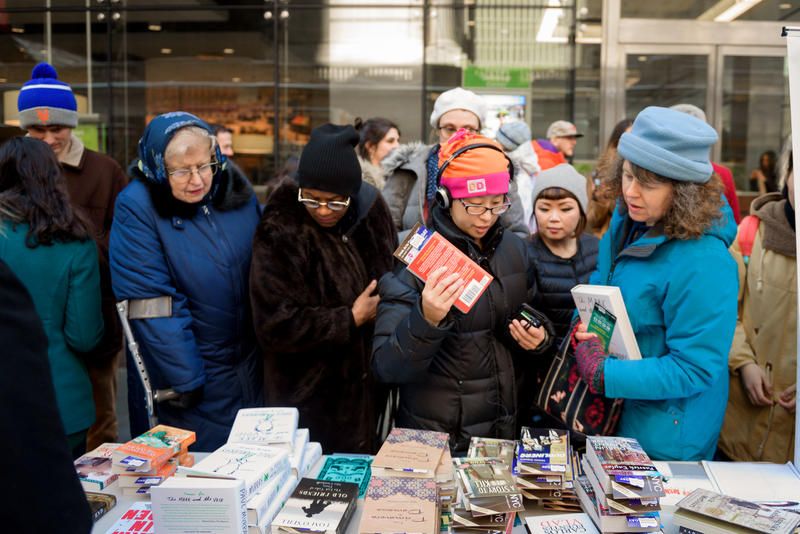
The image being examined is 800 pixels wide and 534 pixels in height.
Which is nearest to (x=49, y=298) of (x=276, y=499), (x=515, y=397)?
(x=276, y=499)

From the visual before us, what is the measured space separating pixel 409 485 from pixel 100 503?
95cm

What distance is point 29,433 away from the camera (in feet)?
3.49

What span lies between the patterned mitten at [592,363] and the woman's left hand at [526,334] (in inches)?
5.5

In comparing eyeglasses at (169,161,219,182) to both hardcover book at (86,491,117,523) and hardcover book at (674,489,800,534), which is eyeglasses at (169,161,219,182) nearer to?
hardcover book at (86,491,117,523)

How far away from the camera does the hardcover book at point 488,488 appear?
1.86 m

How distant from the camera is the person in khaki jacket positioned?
2949 millimetres

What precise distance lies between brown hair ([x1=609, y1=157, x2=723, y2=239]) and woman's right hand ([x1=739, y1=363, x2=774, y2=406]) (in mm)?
983

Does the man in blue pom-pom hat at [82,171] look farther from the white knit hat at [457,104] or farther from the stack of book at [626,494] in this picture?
the stack of book at [626,494]

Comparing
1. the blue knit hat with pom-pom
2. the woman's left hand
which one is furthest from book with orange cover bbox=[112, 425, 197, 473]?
the blue knit hat with pom-pom

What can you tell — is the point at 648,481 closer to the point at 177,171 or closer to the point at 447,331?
the point at 447,331


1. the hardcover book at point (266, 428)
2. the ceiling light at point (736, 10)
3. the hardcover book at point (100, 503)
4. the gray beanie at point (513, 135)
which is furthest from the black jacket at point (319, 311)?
the ceiling light at point (736, 10)

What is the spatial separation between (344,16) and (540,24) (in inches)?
107

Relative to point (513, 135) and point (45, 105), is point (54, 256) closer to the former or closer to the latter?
point (45, 105)

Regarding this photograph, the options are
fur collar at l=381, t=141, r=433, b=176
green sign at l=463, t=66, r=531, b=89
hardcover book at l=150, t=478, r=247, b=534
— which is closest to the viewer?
hardcover book at l=150, t=478, r=247, b=534
